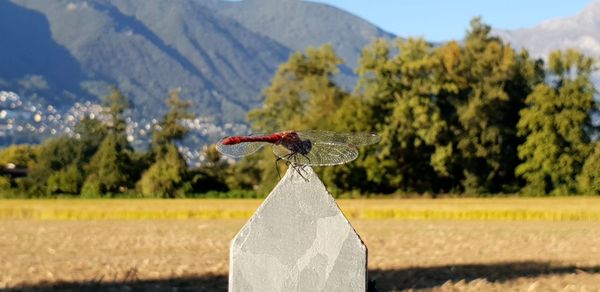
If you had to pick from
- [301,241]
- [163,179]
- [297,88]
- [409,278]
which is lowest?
[163,179]

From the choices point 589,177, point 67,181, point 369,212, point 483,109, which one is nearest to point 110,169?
point 67,181

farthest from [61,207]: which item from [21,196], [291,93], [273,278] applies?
[291,93]

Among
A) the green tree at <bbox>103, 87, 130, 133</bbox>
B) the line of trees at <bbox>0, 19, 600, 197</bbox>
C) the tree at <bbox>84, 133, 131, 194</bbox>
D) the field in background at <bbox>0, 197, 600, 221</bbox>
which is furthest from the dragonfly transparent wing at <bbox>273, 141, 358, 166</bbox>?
the green tree at <bbox>103, 87, 130, 133</bbox>

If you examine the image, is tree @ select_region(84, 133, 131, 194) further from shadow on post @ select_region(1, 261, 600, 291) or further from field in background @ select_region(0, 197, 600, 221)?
shadow on post @ select_region(1, 261, 600, 291)

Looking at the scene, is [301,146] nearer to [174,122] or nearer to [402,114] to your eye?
[402,114]

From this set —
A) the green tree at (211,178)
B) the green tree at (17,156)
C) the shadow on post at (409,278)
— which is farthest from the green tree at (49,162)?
the shadow on post at (409,278)

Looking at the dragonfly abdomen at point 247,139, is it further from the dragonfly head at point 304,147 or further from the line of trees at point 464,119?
the line of trees at point 464,119

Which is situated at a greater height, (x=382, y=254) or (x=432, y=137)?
(x=382, y=254)
